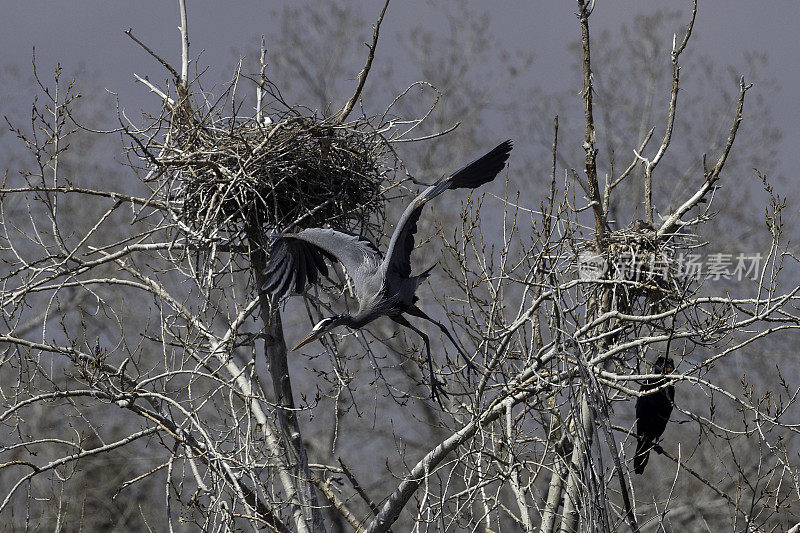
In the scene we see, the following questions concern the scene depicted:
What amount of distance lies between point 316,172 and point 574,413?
9.26 feet

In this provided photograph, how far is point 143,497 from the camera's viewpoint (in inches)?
664

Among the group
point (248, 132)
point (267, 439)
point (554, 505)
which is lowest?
point (554, 505)

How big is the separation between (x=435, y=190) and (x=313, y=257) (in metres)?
1.12

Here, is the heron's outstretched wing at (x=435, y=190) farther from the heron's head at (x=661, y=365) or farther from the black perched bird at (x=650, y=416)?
the black perched bird at (x=650, y=416)

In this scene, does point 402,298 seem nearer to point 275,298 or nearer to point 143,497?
point 275,298

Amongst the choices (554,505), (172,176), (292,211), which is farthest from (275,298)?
(554,505)

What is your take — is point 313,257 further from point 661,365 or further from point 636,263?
point 661,365

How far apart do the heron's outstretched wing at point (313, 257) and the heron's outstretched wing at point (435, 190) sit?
0.14m

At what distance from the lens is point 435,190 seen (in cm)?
516

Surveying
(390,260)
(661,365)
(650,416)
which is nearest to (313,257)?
(390,260)

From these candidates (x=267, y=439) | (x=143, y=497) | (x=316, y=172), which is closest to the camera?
(x=316, y=172)

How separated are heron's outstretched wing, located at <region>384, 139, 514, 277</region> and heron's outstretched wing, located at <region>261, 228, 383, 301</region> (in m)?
0.14

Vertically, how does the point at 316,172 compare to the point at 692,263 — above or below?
above

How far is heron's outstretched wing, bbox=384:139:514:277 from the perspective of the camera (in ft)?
16.7
